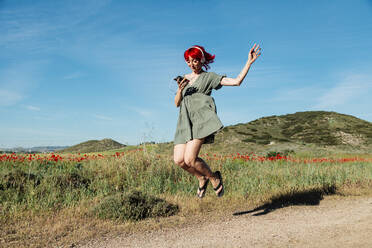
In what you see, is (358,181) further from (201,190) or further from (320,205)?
(201,190)

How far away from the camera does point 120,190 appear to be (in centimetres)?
639

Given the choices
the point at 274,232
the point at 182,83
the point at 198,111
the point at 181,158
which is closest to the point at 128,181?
the point at 181,158

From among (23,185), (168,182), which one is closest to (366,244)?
(168,182)

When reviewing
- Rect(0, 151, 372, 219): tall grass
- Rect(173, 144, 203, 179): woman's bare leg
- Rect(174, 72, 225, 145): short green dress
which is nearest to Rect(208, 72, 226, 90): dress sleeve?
Rect(174, 72, 225, 145): short green dress

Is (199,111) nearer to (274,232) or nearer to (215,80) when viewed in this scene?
(215,80)

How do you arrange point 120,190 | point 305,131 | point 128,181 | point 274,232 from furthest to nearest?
point 305,131
point 128,181
point 120,190
point 274,232

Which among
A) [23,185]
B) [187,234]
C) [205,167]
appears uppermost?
[205,167]

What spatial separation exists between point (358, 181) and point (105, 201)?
6.59 metres

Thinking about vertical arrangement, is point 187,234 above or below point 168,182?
below

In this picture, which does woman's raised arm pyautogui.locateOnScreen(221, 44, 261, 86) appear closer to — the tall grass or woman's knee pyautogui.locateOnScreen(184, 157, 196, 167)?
woman's knee pyautogui.locateOnScreen(184, 157, 196, 167)

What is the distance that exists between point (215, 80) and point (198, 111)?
50 cm

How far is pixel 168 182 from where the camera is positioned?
6.69 meters

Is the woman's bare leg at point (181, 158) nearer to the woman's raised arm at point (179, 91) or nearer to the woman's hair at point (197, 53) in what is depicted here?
the woman's raised arm at point (179, 91)

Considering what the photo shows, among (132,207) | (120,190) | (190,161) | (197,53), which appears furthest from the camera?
(120,190)
